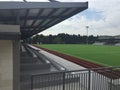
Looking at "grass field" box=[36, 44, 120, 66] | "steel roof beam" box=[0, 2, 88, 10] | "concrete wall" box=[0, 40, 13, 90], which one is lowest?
"grass field" box=[36, 44, 120, 66]

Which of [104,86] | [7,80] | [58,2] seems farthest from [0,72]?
[104,86]

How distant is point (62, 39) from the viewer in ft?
376

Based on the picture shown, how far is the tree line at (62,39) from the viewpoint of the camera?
340 feet

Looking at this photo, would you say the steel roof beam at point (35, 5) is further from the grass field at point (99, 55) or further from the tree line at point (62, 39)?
the tree line at point (62, 39)

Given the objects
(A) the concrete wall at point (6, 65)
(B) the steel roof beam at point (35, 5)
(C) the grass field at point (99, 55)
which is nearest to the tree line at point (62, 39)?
(C) the grass field at point (99, 55)

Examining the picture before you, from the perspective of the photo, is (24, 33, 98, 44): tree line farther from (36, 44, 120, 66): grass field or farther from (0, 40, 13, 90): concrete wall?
(0, 40, 13, 90): concrete wall

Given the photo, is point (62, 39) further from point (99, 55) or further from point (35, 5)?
point (35, 5)

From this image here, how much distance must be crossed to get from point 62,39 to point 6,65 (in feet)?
352

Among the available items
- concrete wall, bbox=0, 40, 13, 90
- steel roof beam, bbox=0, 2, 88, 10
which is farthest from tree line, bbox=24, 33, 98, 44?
concrete wall, bbox=0, 40, 13, 90

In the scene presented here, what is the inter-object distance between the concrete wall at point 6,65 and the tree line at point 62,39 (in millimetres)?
91344

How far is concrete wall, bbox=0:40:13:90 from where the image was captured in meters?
7.44

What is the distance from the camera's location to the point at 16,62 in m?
7.55

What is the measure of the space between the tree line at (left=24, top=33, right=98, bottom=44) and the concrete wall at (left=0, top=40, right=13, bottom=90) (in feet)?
300

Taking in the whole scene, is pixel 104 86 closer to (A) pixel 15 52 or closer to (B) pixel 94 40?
(A) pixel 15 52
